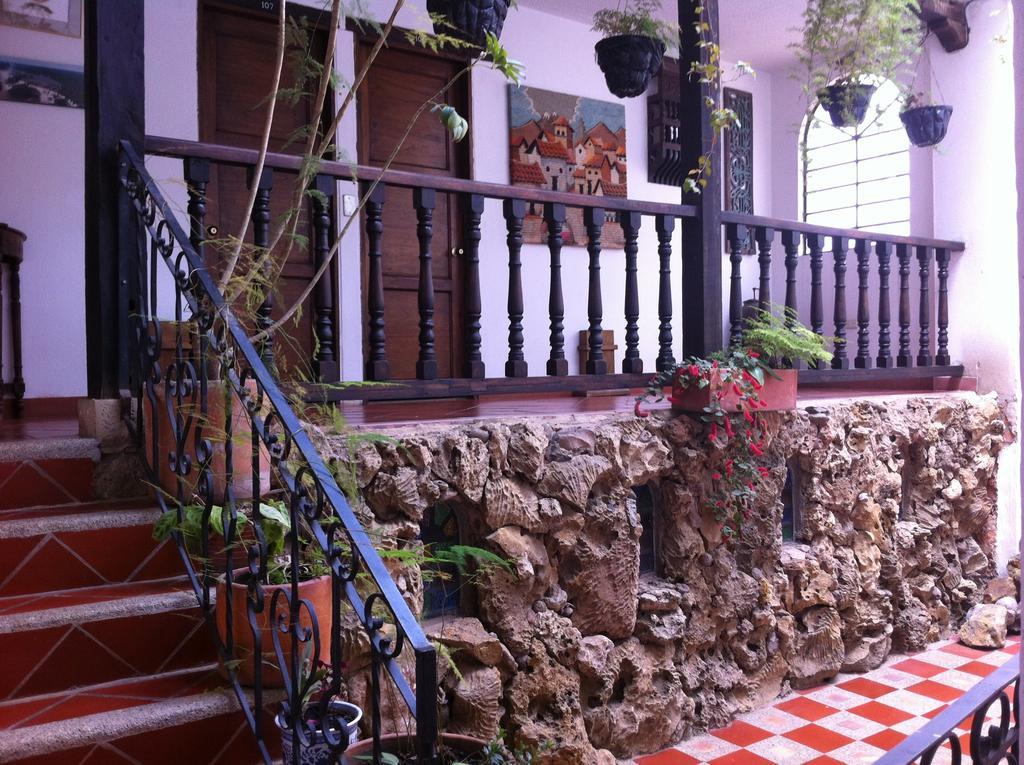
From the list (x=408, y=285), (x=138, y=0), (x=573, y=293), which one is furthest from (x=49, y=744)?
(x=573, y=293)

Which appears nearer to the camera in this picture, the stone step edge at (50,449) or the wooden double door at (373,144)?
the stone step edge at (50,449)

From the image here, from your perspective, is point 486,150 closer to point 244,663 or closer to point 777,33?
point 777,33

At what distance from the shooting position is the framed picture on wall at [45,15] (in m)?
4.94

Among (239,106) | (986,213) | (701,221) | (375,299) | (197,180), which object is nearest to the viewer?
(197,180)

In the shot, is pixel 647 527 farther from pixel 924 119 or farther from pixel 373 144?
pixel 924 119

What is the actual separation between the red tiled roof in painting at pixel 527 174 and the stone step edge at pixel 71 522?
15.2 ft

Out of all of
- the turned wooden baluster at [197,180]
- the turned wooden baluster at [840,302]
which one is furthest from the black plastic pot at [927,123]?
the turned wooden baluster at [197,180]

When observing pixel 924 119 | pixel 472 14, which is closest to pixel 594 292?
pixel 472 14

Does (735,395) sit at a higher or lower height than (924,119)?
lower

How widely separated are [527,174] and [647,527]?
3.49 m

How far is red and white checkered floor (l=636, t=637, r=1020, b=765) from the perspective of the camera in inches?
153

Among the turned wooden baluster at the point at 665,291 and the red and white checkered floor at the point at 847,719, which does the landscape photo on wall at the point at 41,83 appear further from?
the red and white checkered floor at the point at 847,719

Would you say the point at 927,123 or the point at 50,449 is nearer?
the point at 50,449

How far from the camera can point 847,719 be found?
4305 millimetres
